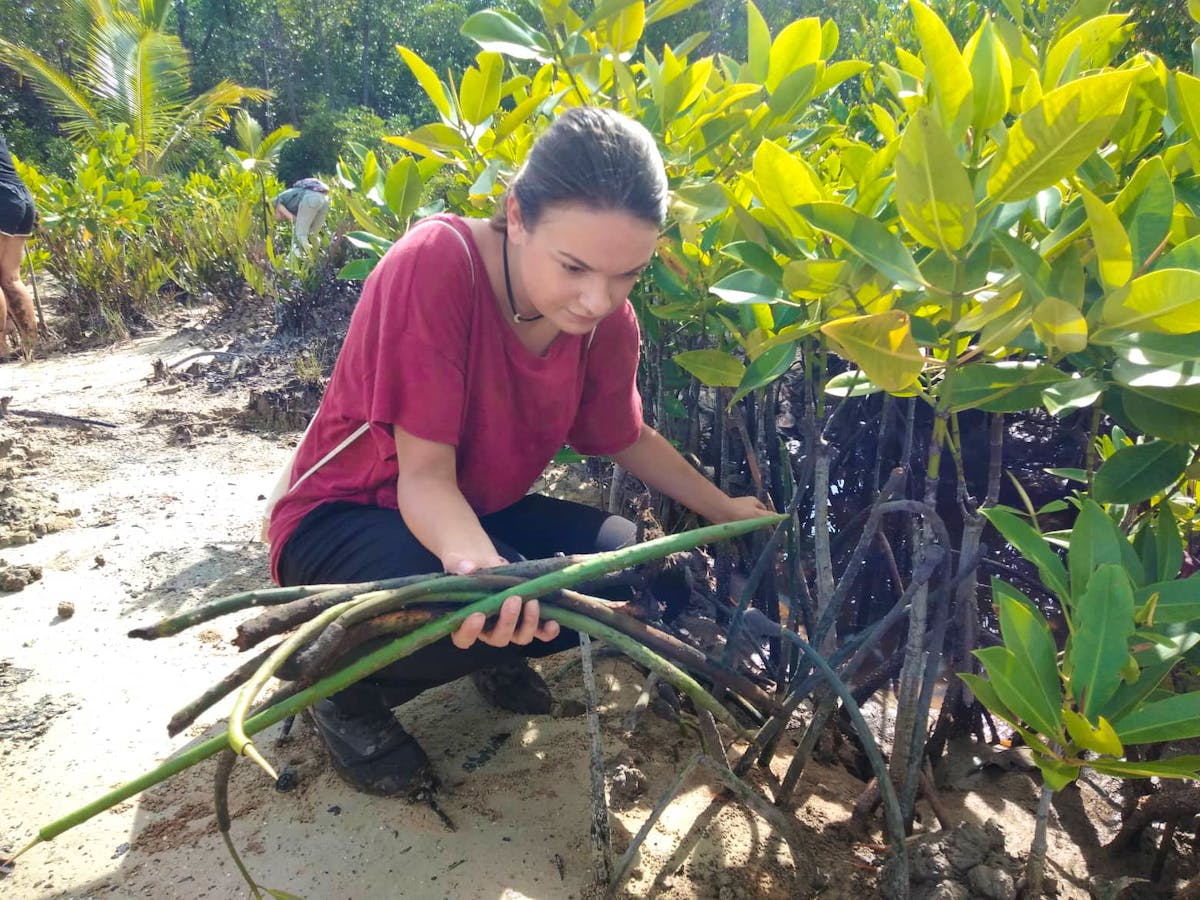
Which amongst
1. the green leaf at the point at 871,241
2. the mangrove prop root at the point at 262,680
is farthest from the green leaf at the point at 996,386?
the mangrove prop root at the point at 262,680

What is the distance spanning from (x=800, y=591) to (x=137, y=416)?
367cm

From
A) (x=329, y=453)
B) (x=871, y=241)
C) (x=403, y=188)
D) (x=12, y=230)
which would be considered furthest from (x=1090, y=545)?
(x=12, y=230)

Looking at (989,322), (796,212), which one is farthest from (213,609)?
(989,322)

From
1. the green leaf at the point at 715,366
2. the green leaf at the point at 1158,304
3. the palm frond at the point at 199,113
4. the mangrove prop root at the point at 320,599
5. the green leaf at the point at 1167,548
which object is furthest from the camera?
the palm frond at the point at 199,113

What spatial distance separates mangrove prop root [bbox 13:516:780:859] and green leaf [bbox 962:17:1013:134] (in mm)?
701

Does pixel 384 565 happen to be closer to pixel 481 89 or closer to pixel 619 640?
pixel 619 640

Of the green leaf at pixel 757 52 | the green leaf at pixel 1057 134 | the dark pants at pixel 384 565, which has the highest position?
the green leaf at pixel 757 52

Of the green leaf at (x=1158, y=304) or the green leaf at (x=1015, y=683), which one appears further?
the green leaf at (x=1015, y=683)

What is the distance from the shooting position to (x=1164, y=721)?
3.17 ft

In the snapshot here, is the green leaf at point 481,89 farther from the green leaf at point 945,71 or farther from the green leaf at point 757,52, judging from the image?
the green leaf at point 945,71

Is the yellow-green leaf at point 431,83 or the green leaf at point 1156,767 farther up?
the yellow-green leaf at point 431,83

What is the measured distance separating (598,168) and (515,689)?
1.19 metres

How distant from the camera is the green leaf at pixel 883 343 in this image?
0.99 metres

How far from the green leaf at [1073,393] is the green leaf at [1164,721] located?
0.38m
